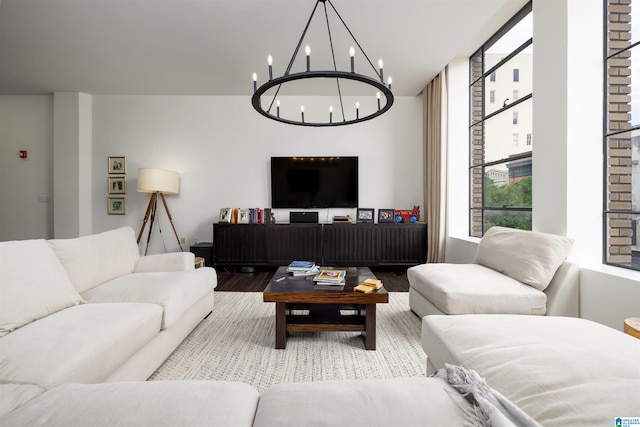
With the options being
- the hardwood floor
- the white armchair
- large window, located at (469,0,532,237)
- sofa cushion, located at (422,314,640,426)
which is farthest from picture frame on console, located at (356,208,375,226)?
sofa cushion, located at (422,314,640,426)

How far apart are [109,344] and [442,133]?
408 centimetres

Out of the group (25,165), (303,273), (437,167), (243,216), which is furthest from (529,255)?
(25,165)

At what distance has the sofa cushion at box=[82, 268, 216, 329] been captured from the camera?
1.66 meters

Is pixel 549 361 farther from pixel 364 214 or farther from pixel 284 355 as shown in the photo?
pixel 364 214

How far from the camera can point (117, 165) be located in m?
4.54

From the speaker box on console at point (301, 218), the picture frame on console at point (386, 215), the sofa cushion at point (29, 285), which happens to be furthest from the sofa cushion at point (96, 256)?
the picture frame on console at point (386, 215)

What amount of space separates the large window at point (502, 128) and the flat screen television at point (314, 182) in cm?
173

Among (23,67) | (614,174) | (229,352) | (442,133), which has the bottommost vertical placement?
(229,352)

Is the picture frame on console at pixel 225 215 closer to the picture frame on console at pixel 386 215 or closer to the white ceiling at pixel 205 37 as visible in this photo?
the white ceiling at pixel 205 37

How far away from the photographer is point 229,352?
1818mm

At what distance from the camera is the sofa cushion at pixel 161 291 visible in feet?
5.46

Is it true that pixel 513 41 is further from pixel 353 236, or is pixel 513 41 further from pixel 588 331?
pixel 588 331

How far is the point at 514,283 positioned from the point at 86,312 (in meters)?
2.59

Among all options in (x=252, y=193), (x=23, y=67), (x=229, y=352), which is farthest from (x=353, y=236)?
(x=23, y=67)
